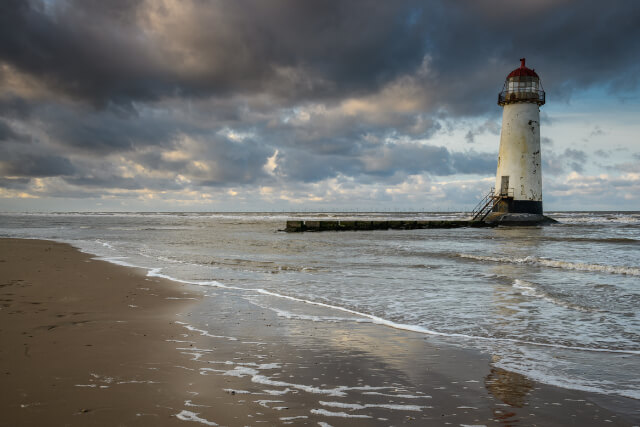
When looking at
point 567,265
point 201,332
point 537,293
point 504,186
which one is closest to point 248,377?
point 201,332

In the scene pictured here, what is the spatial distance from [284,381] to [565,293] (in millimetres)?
7798

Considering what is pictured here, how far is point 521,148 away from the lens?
3634 cm


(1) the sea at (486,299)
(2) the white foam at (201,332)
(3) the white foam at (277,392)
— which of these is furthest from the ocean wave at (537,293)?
(3) the white foam at (277,392)

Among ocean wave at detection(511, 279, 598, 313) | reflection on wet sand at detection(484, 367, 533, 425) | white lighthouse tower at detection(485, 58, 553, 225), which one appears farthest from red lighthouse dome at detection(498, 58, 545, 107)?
reflection on wet sand at detection(484, 367, 533, 425)

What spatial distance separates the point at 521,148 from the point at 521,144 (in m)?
0.35

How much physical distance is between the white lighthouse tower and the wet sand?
113 ft

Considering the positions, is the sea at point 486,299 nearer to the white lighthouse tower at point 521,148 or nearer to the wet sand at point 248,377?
the wet sand at point 248,377

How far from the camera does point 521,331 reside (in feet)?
20.3

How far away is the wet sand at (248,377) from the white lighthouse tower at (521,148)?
113 ft

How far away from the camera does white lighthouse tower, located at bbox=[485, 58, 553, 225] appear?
3641 cm

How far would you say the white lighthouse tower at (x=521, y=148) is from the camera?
1433 inches

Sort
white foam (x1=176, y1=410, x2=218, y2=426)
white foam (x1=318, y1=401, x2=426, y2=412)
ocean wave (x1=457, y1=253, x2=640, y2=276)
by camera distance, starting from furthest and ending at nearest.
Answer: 1. ocean wave (x1=457, y1=253, x2=640, y2=276)
2. white foam (x1=318, y1=401, x2=426, y2=412)
3. white foam (x1=176, y1=410, x2=218, y2=426)

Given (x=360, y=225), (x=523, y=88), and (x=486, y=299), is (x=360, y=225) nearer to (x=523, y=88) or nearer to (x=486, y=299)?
(x=523, y=88)

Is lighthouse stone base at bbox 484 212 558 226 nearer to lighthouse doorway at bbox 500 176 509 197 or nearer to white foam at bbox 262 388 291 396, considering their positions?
lighthouse doorway at bbox 500 176 509 197
